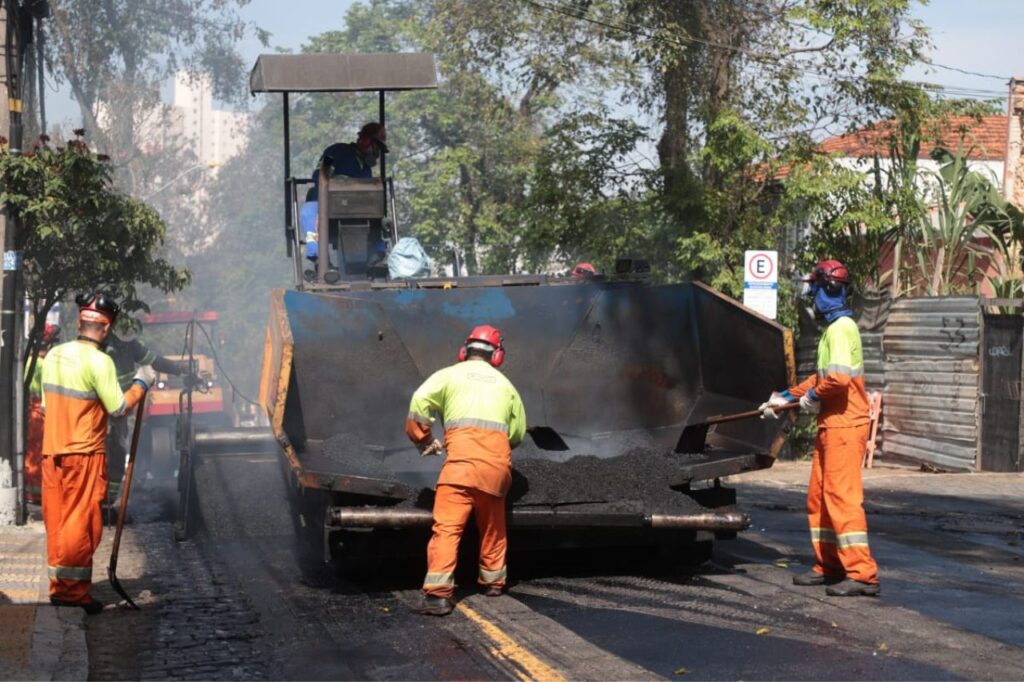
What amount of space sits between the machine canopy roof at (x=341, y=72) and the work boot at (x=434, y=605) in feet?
16.2

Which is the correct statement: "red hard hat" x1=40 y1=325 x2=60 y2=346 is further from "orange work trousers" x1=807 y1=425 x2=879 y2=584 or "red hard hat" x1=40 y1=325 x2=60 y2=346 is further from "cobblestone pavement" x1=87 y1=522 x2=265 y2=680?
"orange work trousers" x1=807 y1=425 x2=879 y2=584

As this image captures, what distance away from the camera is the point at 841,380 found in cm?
773

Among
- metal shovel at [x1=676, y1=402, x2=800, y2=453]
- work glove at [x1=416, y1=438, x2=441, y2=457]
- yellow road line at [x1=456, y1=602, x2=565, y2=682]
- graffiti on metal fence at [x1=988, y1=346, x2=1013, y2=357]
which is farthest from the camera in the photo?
graffiti on metal fence at [x1=988, y1=346, x2=1013, y2=357]

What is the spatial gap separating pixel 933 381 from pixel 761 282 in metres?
3.15

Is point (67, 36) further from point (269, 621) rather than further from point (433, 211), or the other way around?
point (269, 621)

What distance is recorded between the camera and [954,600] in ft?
24.6

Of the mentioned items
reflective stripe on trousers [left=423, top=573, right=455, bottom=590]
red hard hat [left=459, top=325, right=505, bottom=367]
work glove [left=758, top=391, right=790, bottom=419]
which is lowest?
reflective stripe on trousers [left=423, top=573, right=455, bottom=590]

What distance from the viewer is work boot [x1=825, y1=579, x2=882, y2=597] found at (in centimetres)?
749

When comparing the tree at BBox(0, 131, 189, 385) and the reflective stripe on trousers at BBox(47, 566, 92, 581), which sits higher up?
the tree at BBox(0, 131, 189, 385)

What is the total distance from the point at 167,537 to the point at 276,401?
9.41 feet

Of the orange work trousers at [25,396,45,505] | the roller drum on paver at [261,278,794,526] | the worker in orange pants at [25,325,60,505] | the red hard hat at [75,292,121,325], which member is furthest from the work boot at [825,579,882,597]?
the orange work trousers at [25,396,45,505]

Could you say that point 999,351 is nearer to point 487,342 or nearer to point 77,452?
point 487,342

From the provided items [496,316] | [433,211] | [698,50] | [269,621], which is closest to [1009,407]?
[698,50]

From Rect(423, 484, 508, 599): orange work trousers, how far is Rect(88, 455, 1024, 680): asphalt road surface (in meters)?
0.16
